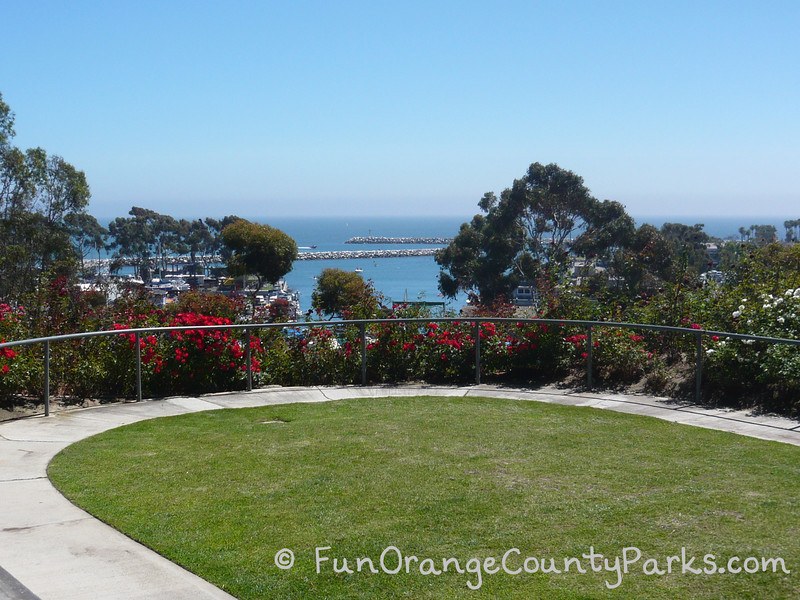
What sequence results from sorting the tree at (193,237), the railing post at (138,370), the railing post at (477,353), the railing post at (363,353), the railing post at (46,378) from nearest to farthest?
the railing post at (46,378) < the railing post at (138,370) < the railing post at (477,353) < the railing post at (363,353) < the tree at (193,237)

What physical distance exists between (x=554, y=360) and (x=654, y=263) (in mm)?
31631

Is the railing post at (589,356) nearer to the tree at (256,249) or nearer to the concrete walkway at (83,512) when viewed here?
the concrete walkway at (83,512)

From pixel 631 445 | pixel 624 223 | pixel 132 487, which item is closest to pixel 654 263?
pixel 624 223

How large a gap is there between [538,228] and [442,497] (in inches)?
1742

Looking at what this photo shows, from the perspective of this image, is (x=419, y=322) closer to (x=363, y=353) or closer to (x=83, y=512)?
(x=363, y=353)

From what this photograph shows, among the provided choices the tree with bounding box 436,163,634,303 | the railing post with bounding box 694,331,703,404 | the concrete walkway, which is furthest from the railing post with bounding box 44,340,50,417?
the tree with bounding box 436,163,634,303

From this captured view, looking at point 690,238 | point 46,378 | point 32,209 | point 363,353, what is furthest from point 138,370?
point 690,238

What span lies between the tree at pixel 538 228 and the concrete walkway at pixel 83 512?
3651cm

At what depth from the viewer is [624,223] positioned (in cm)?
4778

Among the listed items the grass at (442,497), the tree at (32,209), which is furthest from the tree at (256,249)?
the grass at (442,497)

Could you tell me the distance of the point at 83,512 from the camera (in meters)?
5.93

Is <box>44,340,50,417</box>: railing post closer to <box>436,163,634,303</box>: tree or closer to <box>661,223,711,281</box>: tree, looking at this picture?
<box>661,223,711,281</box>: tree

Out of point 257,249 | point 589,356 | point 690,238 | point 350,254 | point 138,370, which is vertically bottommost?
point 350,254

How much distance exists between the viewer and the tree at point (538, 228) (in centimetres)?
4781
